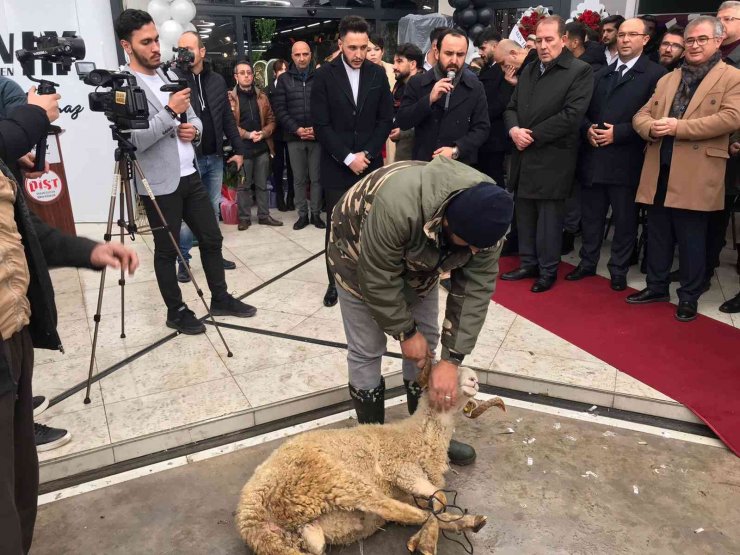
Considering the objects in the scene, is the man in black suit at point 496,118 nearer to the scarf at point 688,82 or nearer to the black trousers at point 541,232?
the black trousers at point 541,232

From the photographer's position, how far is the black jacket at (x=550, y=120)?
4695 mm

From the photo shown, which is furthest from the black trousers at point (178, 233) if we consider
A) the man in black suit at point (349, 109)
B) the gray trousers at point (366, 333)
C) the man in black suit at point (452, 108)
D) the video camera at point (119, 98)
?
the man in black suit at point (452, 108)

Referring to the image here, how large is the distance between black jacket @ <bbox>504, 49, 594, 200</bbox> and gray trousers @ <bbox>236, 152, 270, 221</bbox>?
334cm

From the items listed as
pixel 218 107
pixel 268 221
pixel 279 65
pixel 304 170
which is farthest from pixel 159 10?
pixel 268 221

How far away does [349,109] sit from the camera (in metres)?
4.56

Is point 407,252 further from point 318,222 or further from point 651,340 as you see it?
point 318,222

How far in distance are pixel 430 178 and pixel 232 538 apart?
1771mm

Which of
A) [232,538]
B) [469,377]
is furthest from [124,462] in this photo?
[469,377]

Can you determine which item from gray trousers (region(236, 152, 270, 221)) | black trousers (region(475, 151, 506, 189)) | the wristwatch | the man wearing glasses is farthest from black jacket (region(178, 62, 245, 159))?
the man wearing glasses

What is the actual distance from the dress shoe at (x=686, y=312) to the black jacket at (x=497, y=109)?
218 cm

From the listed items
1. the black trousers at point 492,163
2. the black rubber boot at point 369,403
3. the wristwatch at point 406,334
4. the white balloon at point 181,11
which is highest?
the white balloon at point 181,11

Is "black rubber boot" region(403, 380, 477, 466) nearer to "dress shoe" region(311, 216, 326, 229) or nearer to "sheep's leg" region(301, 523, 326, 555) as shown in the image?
"sheep's leg" region(301, 523, 326, 555)

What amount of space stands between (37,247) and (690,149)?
4.34m

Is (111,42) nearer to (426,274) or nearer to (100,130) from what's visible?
(100,130)
